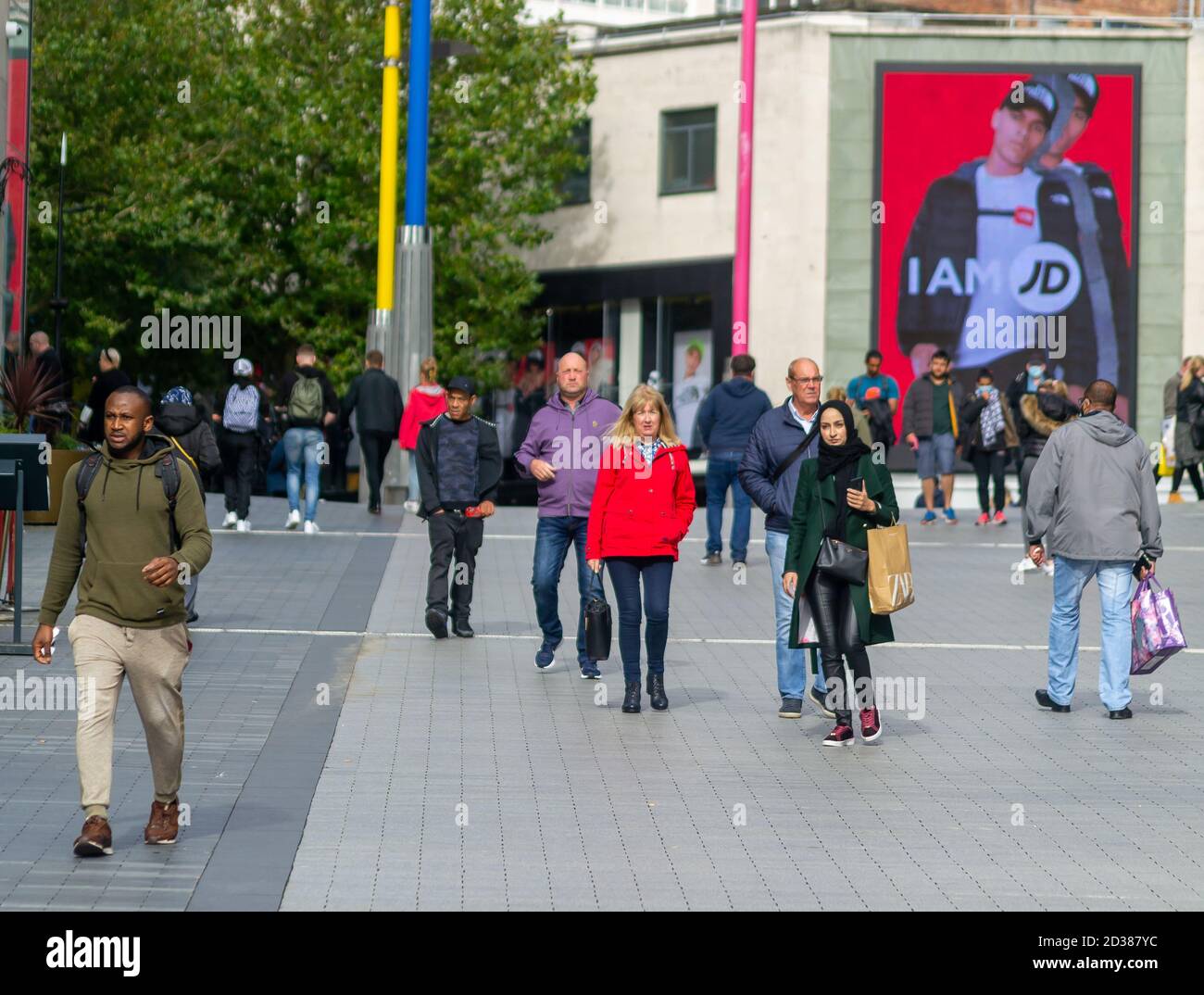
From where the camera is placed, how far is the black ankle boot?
10.4 metres

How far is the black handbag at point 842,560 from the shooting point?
31.3 ft

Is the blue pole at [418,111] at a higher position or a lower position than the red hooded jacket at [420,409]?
higher

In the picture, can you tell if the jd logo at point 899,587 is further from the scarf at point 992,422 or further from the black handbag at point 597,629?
the scarf at point 992,422

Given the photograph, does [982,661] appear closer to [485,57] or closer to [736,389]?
[736,389]

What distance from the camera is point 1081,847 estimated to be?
7.39 m

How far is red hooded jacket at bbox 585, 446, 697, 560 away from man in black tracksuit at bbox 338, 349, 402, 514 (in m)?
11.0

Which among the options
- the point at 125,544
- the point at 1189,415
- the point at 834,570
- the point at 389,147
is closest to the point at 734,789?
the point at 834,570

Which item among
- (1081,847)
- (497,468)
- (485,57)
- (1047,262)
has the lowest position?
(1081,847)

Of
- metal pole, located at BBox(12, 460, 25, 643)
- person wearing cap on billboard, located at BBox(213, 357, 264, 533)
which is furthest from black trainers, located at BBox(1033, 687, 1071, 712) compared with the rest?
person wearing cap on billboard, located at BBox(213, 357, 264, 533)

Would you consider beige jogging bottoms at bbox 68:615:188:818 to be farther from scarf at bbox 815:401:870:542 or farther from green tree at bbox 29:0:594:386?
green tree at bbox 29:0:594:386

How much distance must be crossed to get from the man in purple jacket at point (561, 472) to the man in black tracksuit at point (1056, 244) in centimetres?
2149

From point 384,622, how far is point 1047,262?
69.0 feet

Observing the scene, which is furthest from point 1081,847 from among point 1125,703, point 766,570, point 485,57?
point 485,57

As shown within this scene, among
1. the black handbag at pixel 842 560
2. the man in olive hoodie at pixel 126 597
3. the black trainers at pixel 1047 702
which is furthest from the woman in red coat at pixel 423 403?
the man in olive hoodie at pixel 126 597
